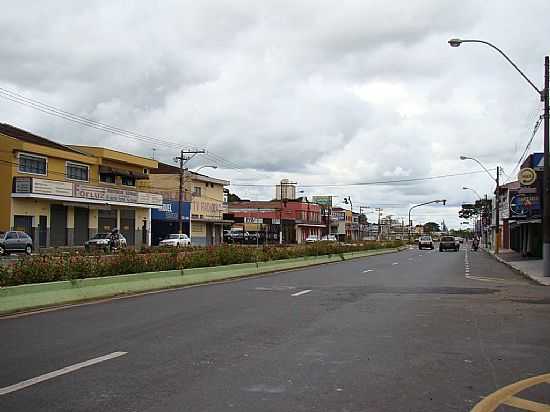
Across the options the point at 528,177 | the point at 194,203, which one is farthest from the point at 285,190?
the point at 528,177

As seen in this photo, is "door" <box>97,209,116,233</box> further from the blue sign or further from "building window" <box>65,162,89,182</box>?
the blue sign

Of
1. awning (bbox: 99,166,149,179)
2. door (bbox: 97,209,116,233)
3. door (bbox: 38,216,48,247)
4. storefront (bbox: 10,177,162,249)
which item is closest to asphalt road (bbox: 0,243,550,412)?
storefront (bbox: 10,177,162,249)

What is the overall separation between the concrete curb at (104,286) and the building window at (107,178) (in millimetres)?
33044

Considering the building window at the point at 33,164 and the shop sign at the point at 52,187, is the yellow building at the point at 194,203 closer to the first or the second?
the shop sign at the point at 52,187

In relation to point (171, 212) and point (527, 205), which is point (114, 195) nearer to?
point (171, 212)

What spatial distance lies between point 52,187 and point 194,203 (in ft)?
86.4

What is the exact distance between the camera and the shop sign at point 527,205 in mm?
35906

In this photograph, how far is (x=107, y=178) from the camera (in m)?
59.0

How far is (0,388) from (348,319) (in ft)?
24.5

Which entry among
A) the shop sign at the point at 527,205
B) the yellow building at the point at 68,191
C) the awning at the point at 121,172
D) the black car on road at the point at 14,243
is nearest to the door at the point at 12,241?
the black car on road at the point at 14,243

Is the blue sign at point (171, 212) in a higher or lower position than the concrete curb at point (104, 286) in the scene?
higher

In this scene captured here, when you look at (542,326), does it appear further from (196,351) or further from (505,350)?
(196,351)

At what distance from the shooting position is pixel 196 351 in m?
9.57

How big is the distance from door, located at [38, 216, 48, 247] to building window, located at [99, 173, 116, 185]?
362 inches
